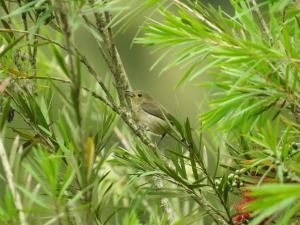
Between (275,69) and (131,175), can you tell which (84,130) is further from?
(131,175)

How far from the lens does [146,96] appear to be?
162 inches

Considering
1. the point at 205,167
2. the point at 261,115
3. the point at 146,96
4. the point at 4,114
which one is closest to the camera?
the point at 4,114

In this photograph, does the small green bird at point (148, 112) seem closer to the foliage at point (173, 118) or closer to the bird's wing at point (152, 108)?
the bird's wing at point (152, 108)

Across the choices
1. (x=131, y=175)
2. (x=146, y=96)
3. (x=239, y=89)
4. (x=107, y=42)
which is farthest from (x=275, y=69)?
(x=146, y=96)

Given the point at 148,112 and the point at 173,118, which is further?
the point at 148,112

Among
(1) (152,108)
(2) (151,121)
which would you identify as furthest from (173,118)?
(1) (152,108)

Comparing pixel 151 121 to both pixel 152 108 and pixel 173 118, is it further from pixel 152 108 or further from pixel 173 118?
pixel 173 118

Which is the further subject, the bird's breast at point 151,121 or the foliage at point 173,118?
the bird's breast at point 151,121

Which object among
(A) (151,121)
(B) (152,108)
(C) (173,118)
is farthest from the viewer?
(B) (152,108)

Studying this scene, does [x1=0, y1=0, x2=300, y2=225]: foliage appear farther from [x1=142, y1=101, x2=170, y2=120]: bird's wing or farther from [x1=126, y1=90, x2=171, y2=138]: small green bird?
[x1=142, y1=101, x2=170, y2=120]: bird's wing

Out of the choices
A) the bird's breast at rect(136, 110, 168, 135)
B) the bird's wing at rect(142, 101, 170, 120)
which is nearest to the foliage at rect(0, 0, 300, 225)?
the bird's breast at rect(136, 110, 168, 135)

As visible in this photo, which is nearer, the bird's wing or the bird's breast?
the bird's breast

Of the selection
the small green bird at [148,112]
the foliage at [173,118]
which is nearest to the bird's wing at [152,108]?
the small green bird at [148,112]

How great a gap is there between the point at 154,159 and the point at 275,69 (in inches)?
10.2
